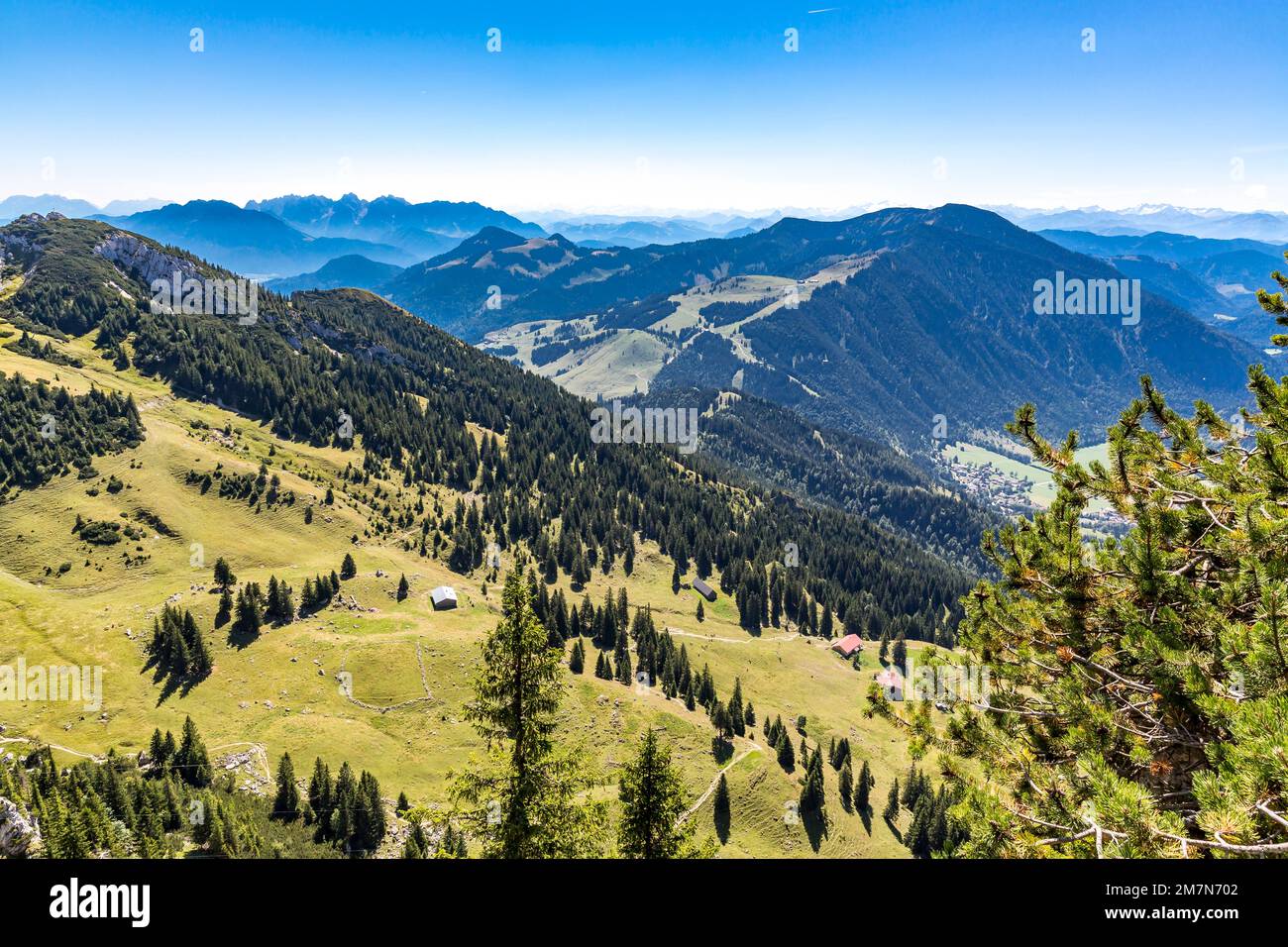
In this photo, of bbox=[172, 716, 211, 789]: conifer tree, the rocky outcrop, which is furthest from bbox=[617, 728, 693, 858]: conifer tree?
bbox=[172, 716, 211, 789]: conifer tree

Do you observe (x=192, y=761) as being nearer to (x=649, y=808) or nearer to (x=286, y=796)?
(x=286, y=796)

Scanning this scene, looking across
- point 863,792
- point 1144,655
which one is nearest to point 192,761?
point 1144,655

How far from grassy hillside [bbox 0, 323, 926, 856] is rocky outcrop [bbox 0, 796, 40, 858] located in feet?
104

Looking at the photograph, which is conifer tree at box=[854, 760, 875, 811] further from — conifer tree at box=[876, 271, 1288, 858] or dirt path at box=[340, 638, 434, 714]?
conifer tree at box=[876, 271, 1288, 858]

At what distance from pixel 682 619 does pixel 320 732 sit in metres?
102

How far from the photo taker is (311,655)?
329 ft

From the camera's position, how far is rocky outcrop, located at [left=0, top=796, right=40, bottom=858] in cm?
4122

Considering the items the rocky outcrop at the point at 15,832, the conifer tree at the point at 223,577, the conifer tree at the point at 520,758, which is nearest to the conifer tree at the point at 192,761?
the rocky outcrop at the point at 15,832

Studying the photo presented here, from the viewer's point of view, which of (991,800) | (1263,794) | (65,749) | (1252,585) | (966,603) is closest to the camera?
(1263,794)

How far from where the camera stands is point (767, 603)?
19550 centimetres

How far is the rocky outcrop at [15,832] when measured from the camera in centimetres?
4122

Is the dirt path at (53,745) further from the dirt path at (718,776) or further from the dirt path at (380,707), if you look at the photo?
the dirt path at (718,776)
